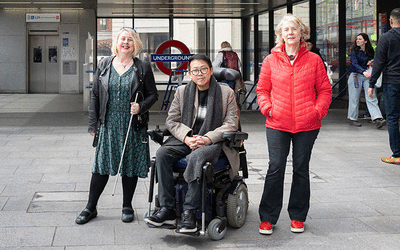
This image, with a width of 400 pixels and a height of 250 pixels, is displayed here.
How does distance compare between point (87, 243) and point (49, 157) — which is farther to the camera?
point (49, 157)

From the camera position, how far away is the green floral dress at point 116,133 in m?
4.80

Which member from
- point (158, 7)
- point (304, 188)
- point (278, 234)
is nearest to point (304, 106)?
point (304, 188)

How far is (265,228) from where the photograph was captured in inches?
177

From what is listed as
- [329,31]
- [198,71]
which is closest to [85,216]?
[198,71]

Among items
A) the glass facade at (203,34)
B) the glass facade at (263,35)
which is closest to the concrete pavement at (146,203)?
the glass facade at (263,35)

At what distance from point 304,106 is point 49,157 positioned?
14.6 ft

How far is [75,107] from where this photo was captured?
16000mm

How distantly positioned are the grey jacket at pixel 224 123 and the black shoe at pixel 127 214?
780 mm

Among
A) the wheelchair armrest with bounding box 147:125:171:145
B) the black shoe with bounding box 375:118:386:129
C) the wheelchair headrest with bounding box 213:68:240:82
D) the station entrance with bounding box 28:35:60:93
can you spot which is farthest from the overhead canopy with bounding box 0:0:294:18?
the wheelchair armrest with bounding box 147:125:171:145

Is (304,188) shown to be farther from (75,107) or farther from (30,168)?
(75,107)

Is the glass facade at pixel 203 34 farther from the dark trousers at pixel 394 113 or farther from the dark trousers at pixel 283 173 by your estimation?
the dark trousers at pixel 283 173

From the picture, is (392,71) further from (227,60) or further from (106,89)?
(227,60)

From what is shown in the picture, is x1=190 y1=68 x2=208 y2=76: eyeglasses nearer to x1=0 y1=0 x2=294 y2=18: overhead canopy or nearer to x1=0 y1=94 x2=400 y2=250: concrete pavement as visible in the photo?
x1=0 y1=94 x2=400 y2=250: concrete pavement

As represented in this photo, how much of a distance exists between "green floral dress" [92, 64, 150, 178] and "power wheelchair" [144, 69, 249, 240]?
266 mm
